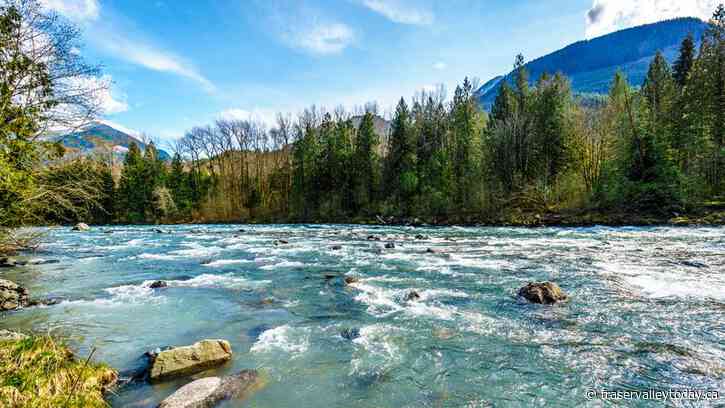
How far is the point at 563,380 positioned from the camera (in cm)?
585

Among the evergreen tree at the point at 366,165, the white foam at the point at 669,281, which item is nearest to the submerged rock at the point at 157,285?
the white foam at the point at 669,281

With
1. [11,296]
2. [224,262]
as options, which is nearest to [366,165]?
[224,262]

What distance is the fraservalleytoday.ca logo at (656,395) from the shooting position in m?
5.18

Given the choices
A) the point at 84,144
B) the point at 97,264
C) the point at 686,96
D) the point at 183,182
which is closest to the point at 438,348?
the point at 84,144

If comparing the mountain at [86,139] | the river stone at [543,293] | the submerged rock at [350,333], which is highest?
the mountain at [86,139]

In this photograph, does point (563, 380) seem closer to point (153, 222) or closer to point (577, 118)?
point (577, 118)

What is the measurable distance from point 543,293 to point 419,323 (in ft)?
13.1

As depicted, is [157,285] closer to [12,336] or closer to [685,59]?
[12,336]

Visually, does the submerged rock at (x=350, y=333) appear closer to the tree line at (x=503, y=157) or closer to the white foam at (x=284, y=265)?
the white foam at (x=284, y=265)

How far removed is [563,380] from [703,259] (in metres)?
14.0

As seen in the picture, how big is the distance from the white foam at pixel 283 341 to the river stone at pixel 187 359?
79 cm

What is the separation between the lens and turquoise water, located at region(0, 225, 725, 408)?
577 centimetres

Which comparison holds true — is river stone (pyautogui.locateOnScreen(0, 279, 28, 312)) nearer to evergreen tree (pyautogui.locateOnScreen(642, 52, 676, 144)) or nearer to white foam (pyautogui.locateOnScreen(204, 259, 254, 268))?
white foam (pyautogui.locateOnScreen(204, 259, 254, 268))

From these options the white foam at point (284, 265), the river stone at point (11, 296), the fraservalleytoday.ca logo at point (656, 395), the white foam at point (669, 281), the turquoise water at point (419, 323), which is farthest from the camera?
the white foam at point (284, 265)
